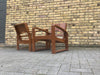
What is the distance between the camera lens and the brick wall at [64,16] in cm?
360

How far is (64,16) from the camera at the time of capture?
376 cm

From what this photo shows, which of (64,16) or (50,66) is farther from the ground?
(64,16)

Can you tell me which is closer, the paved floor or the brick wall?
the paved floor

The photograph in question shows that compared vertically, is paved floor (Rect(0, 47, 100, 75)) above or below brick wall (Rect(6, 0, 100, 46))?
below

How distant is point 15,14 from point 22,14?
0.86ft

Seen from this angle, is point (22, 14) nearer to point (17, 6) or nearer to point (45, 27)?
point (17, 6)

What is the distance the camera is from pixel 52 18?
12.5 ft

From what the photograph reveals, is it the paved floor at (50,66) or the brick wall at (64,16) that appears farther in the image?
the brick wall at (64,16)

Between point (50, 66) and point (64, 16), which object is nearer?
point (50, 66)

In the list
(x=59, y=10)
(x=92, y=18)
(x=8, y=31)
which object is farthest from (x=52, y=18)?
(x=8, y=31)

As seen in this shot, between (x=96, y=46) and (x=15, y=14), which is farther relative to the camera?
(x=15, y=14)

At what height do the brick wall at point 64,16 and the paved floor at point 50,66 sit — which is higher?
the brick wall at point 64,16

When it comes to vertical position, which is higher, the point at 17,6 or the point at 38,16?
the point at 17,6

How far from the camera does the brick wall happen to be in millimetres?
3600
